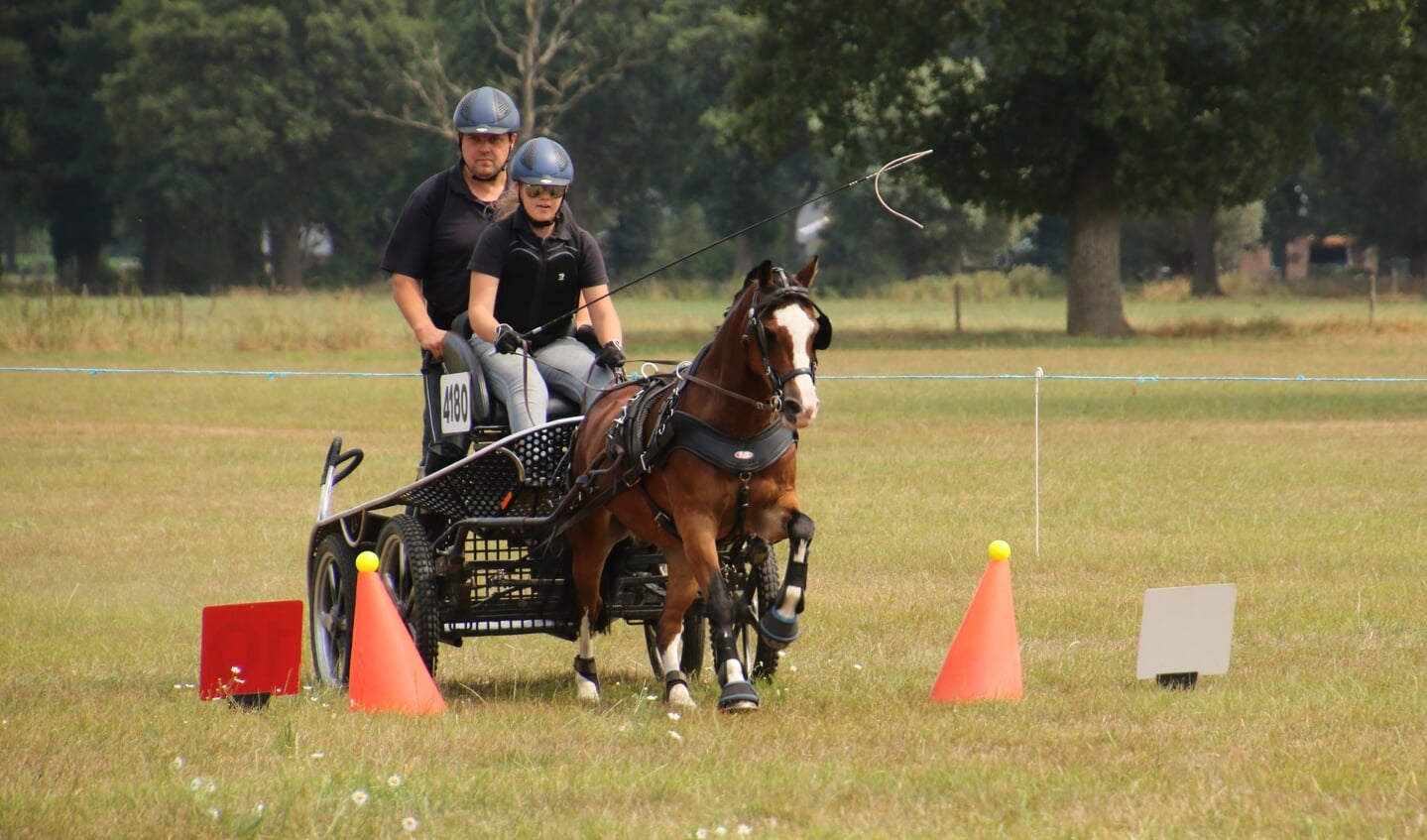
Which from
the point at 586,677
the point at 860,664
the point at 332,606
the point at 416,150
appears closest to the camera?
the point at 586,677

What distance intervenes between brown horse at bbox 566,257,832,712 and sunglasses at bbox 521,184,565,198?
1.02m

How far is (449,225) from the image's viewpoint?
846 cm

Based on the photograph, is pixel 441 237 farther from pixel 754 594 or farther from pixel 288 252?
pixel 288 252

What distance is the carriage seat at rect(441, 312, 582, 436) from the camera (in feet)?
26.0

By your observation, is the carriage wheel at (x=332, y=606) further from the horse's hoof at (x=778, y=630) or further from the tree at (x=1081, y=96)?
the tree at (x=1081, y=96)

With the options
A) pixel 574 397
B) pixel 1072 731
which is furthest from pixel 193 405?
pixel 1072 731

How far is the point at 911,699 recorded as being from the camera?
7.46 meters

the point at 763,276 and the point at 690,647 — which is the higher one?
the point at 763,276

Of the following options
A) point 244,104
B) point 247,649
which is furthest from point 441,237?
point 244,104

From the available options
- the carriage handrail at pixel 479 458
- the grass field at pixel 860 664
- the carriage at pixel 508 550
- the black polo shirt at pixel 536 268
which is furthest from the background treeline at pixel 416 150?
the carriage handrail at pixel 479 458

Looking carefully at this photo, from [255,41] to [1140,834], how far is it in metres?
75.3

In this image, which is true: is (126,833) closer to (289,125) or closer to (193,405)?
→ (193,405)

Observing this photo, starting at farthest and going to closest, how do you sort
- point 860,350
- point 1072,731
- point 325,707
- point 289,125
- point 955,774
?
1. point 289,125
2. point 860,350
3. point 325,707
4. point 1072,731
5. point 955,774

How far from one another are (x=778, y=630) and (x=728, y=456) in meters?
0.70
